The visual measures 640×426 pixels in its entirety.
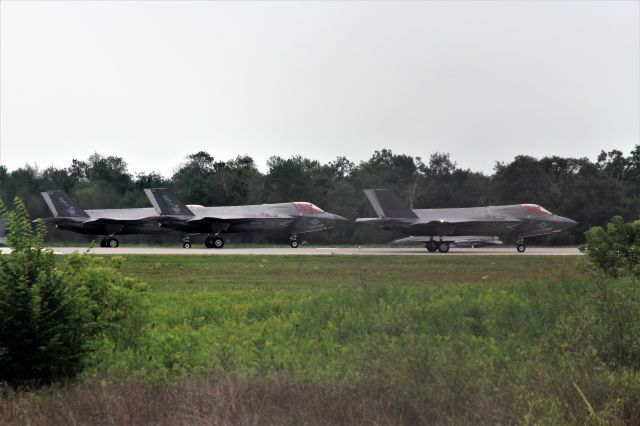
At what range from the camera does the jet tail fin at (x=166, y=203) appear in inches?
1896

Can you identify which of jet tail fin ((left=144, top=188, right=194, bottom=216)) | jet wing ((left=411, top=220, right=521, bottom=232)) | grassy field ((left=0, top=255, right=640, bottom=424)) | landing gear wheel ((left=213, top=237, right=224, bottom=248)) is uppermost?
jet tail fin ((left=144, top=188, right=194, bottom=216))

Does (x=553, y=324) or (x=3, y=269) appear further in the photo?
(x=553, y=324)

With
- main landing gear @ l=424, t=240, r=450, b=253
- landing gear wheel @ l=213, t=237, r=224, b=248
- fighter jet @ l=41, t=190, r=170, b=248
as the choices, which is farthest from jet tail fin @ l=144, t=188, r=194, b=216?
main landing gear @ l=424, t=240, r=450, b=253

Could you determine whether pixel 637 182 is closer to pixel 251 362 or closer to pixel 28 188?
pixel 28 188

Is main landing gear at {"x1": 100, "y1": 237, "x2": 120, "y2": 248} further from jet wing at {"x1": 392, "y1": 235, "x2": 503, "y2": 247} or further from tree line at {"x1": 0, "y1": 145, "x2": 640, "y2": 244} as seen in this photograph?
jet wing at {"x1": 392, "y1": 235, "x2": 503, "y2": 247}

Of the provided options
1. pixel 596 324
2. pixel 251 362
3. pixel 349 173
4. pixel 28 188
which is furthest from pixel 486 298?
pixel 349 173

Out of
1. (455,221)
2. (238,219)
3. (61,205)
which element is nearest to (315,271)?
(455,221)

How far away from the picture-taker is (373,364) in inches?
283

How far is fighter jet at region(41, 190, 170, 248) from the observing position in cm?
4967

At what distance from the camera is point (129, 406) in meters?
6.77

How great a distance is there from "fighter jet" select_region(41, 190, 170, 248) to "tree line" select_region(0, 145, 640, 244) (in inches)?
137

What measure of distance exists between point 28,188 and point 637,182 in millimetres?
43823

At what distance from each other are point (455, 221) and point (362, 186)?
23.1 meters

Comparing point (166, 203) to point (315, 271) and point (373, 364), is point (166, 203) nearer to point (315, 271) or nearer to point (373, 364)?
point (315, 271)
